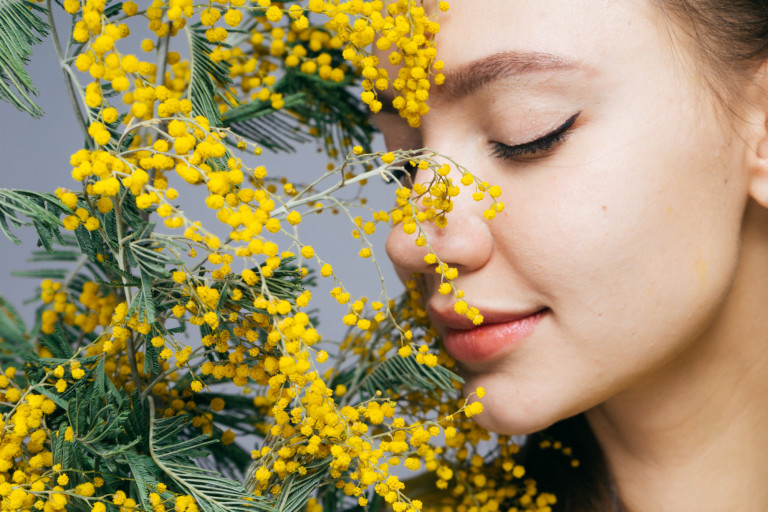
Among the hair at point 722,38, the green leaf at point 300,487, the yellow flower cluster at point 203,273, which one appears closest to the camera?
the yellow flower cluster at point 203,273

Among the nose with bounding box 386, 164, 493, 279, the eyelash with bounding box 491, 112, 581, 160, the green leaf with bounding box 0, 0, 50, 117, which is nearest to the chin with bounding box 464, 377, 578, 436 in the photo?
the nose with bounding box 386, 164, 493, 279

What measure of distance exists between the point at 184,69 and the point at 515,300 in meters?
0.56

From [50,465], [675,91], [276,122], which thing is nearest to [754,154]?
[675,91]

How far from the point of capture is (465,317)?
907 millimetres

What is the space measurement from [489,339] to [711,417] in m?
0.40

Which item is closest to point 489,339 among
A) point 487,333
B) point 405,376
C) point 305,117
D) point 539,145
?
point 487,333

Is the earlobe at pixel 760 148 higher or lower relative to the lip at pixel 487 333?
higher

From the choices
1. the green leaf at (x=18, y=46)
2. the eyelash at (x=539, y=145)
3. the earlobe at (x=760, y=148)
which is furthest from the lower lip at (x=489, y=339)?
the green leaf at (x=18, y=46)

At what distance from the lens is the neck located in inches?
39.1

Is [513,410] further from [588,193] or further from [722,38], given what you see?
[722,38]

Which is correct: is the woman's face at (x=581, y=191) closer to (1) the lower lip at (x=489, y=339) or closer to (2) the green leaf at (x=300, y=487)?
(1) the lower lip at (x=489, y=339)

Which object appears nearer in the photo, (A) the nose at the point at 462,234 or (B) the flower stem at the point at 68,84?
(B) the flower stem at the point at 68,84

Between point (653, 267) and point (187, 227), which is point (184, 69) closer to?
point (187, 227)

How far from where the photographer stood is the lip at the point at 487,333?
86cm
